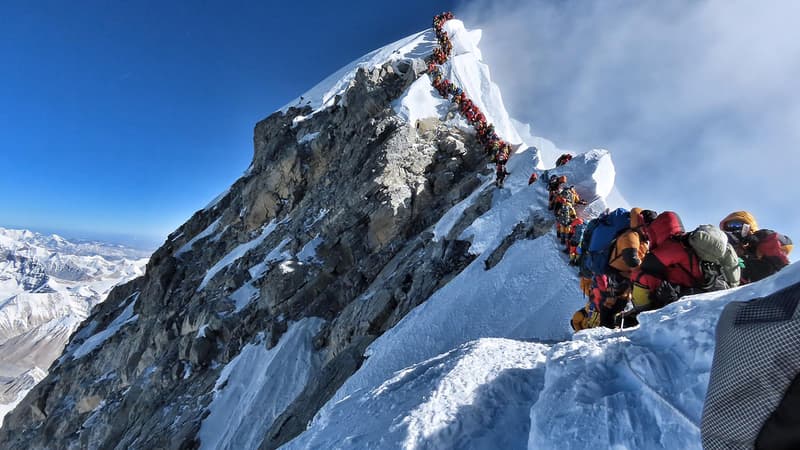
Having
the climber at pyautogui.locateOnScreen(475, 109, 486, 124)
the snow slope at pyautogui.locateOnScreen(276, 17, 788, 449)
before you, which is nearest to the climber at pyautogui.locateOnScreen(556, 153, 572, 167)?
the snow slope at pyautogui.locateOnScreen(276, 17, 788, 449)

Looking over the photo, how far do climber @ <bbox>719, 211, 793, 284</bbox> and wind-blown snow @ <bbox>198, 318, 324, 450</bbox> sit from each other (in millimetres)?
18174

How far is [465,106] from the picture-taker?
28.6m

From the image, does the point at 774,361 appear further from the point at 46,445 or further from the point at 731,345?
the point at 46,445

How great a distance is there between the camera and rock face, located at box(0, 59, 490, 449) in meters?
18.0

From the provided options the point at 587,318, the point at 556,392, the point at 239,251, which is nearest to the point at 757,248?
the point at 587,318

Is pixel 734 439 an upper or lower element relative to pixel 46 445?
upper

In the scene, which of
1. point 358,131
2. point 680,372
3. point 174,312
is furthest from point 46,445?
point 680,372

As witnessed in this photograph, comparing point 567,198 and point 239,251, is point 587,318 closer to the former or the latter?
point 567,198

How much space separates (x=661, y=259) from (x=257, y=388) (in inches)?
789

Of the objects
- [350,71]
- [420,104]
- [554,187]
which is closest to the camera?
[554,187]

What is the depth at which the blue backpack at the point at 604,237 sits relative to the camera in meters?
6.91

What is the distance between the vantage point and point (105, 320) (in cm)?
4584

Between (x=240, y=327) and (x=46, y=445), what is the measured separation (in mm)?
24377

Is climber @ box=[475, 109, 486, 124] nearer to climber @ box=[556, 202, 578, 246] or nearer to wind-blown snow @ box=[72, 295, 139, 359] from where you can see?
climber @ box=[556, 202, 578, 246]
